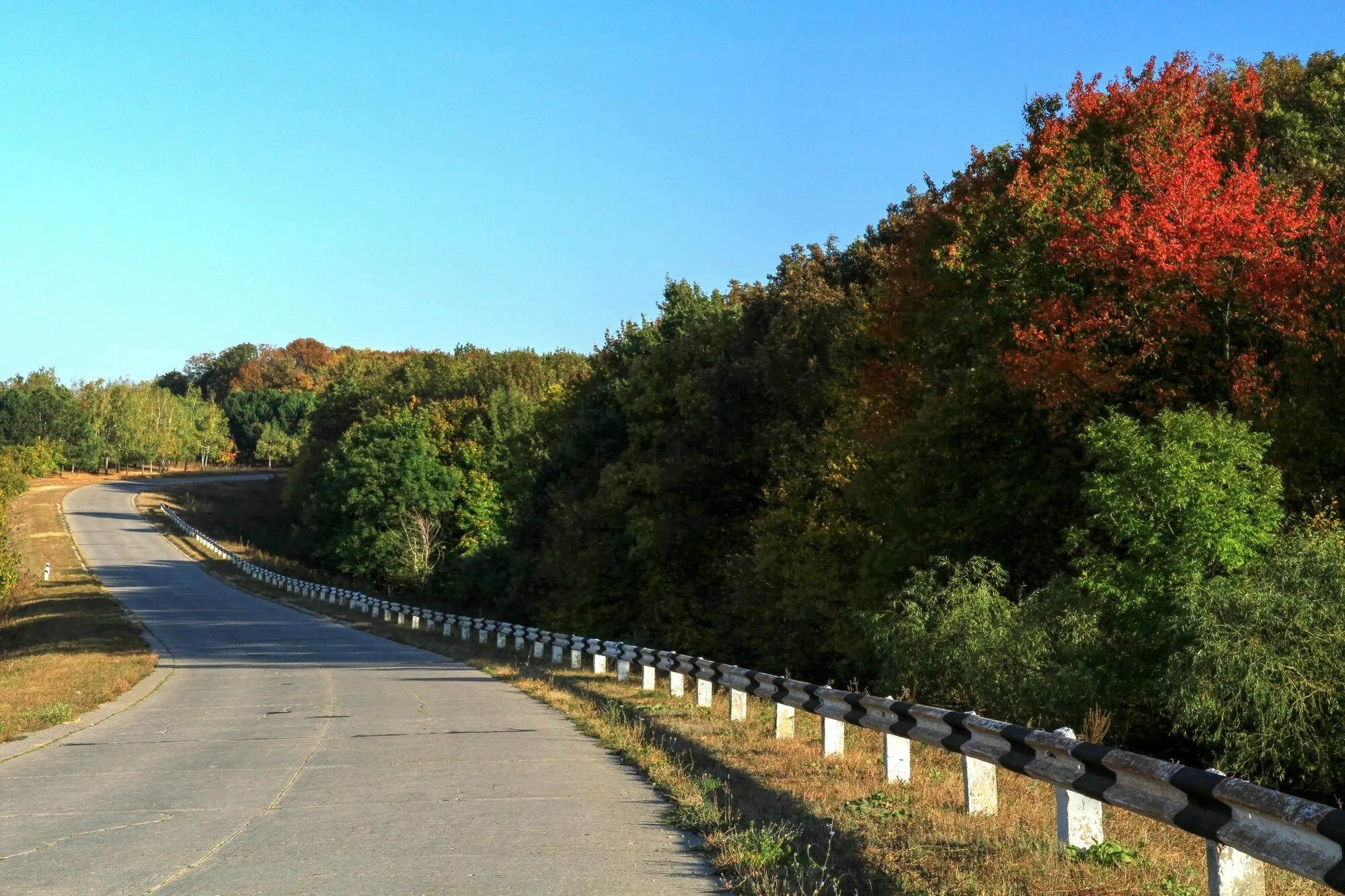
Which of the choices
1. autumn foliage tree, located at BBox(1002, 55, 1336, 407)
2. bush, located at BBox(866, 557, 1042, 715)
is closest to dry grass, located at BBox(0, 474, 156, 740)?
bush, located at BBox(866, 557, 1042, 715)

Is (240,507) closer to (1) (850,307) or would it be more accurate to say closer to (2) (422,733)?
(1) (850,307)

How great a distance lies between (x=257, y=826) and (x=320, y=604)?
2052 inches

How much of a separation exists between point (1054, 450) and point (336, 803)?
1765cm

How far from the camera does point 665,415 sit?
46094 millimetres

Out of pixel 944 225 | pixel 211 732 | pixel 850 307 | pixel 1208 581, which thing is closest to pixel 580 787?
pixel 211 732

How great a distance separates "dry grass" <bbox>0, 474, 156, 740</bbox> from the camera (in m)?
21.0

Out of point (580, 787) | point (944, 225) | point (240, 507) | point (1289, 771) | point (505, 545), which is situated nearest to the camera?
point (580, 787)

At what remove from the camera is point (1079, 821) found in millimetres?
7789

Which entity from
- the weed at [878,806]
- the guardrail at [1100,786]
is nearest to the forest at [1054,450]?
the guardrail at [1100,786]

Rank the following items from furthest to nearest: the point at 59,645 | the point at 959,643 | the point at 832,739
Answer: the point at 59,645
the point at 959,643
the point at 832,739

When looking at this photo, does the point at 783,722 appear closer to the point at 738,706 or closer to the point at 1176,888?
the point at 738,706

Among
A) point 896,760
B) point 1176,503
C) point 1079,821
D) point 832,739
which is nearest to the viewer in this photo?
point 1079,821

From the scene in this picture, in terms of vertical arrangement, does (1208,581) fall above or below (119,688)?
above

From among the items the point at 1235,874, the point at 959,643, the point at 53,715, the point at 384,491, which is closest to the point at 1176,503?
the point at 959,643
